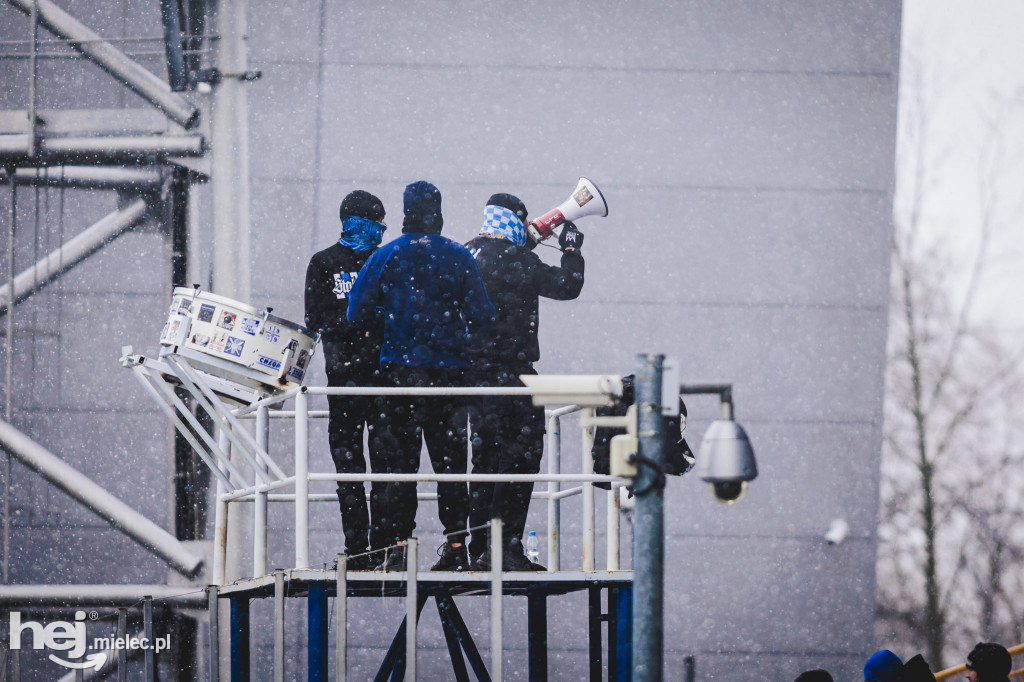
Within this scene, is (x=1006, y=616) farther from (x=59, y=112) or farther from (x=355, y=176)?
(x=59, y=112)

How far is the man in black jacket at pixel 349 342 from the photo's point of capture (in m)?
5.88

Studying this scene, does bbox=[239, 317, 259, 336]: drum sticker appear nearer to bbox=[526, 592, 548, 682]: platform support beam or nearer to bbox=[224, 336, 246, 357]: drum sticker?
bbox=[224, 336, 246, 357]: drum sticker

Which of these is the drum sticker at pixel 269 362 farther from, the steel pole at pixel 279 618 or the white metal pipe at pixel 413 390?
the steel pole at pixel 279 618

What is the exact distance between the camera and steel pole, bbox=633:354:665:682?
4898 millimetres

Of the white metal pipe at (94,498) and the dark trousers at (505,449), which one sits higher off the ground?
the dark trousers at (505,449)

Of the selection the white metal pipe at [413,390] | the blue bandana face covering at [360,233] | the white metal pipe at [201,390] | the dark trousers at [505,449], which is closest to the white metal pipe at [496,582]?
the dark trousers at [505,449]

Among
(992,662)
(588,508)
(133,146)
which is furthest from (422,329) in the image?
(133,146)

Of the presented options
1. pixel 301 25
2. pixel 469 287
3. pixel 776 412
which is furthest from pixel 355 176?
pixel 469 287

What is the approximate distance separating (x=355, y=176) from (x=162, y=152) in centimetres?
172

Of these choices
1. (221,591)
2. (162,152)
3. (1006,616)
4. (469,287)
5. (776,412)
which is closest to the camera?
(469,287)

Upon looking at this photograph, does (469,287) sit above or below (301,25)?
below

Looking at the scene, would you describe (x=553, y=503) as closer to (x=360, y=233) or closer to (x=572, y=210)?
(x=572, y=210)

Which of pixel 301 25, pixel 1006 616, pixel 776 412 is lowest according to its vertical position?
pixel 1006 616

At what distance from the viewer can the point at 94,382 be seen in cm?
1018
